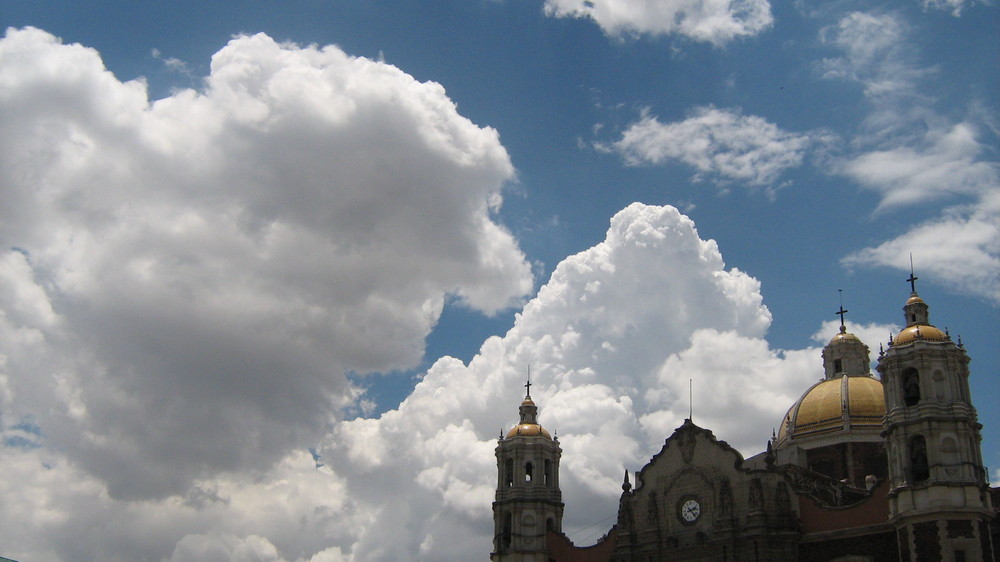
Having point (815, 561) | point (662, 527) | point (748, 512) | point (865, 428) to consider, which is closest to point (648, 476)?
point (662, 527)

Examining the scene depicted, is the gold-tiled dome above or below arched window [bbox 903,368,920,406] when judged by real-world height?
above

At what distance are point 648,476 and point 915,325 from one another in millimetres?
16531

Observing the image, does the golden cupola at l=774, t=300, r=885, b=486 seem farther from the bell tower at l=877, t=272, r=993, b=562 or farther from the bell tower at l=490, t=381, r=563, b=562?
the bell tower at l=490, t=381, r=563, b=562

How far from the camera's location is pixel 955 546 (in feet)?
155

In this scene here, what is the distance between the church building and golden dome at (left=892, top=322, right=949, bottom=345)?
82 millimetres

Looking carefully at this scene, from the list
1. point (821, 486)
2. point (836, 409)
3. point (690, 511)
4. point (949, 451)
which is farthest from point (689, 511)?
point (836, 409)

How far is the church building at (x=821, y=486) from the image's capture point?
48.8 m

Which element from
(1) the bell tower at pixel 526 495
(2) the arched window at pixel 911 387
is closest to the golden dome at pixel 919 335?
(2) the arched window at pixel 911 387

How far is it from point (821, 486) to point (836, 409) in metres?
8.68

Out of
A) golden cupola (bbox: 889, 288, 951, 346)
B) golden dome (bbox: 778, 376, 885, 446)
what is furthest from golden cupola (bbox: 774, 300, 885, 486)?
golden cupola (bbox: 889, 288, 951, 346)

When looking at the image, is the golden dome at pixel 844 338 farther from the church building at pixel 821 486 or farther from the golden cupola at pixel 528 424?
the golden cupola at pixel 528 424

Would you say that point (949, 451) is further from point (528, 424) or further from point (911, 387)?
point (528, 424)

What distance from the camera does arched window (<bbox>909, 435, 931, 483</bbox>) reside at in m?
49.8

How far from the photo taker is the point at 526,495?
6625 centimetres
